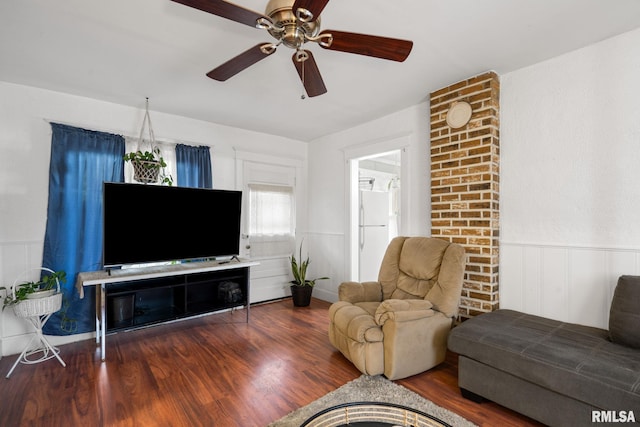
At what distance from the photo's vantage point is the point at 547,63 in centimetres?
242

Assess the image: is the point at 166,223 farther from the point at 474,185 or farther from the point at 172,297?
the point at 474,185

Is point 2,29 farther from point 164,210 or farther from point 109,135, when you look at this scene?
point 164,210

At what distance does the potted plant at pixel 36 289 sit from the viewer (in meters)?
2.46

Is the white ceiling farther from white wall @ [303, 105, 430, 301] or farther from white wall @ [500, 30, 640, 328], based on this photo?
white wall @ [303, 105, 430, 301]

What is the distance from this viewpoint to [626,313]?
182 centimetres

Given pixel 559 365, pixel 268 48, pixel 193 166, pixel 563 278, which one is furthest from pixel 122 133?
pixel 563 278

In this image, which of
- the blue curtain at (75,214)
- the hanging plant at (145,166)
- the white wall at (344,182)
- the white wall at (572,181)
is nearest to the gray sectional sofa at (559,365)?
the white wall at (572,181)

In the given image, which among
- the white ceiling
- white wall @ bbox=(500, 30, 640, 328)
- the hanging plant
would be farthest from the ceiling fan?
the hanging plant

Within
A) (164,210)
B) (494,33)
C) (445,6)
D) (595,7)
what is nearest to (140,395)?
(164,210)

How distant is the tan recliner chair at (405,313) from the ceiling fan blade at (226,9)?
81.5 inches

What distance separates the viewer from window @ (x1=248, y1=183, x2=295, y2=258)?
4.31 meters

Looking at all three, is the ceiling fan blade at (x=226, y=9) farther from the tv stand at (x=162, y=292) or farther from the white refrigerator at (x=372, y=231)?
the white refrigerator at (x=372, y=231)

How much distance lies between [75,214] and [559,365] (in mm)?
4134

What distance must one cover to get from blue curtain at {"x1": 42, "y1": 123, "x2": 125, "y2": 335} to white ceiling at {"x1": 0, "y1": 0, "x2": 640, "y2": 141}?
0.52 meters
